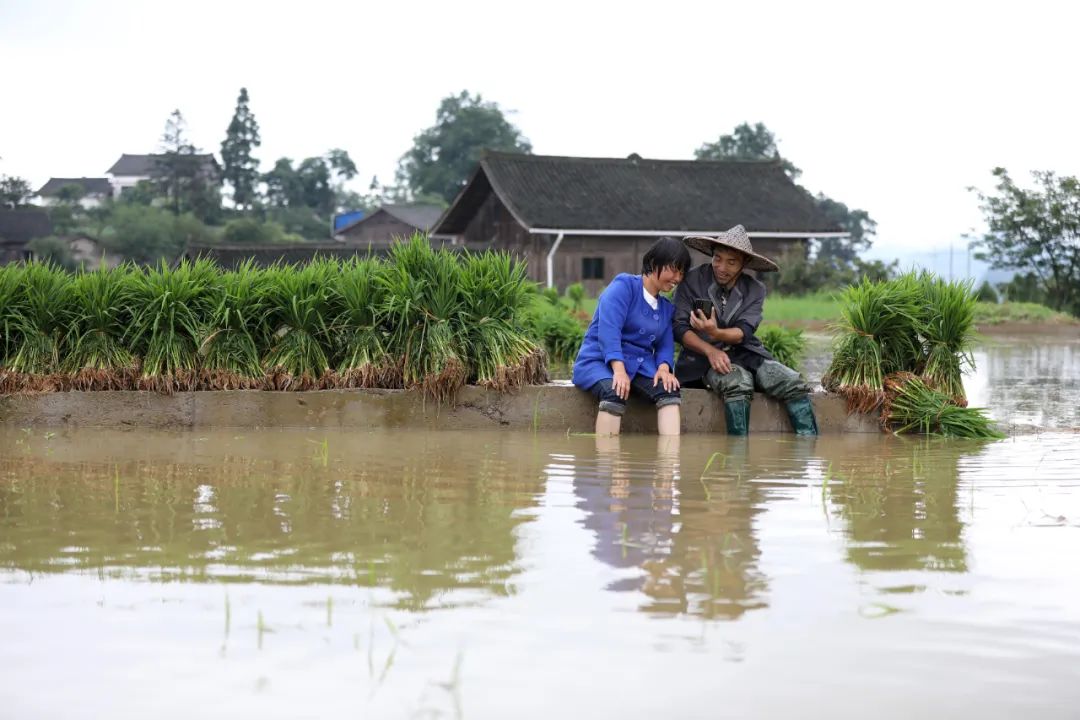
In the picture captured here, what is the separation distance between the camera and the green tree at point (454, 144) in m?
84.8

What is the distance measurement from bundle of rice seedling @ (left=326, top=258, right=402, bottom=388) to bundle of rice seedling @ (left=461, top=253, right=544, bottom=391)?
554 millimetres

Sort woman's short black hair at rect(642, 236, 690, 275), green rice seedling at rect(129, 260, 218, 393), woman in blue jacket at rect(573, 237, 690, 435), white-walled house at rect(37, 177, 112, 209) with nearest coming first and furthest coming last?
woman's short black hair at rect(642, 236, 690, 275), woman in blue jacket at rect(573, 237, 690, 435), green rice seedling at rect(129, 260, 218, 393), white-walled house at rect(37, 177, 112, 209)

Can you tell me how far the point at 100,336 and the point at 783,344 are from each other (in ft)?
18.4

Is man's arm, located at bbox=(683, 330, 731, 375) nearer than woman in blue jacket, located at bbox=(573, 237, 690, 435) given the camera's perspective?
No

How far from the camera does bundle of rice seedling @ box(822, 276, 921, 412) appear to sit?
28.4 feet

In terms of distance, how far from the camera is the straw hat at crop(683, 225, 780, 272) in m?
8.01

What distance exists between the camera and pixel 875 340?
876cm

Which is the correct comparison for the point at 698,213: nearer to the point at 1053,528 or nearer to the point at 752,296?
the point at 752,296

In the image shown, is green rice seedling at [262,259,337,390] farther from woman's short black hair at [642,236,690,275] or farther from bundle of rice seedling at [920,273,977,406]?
bundle of rice seedling at [920,273,977,406]

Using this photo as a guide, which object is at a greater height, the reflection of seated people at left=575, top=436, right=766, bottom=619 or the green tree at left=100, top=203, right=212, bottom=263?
the green tree at left=100, top=203, right=212, bottom=263

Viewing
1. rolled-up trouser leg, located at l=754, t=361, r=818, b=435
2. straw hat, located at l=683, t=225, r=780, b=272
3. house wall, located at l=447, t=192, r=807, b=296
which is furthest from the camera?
house wall, located at l=447, t=192, r=807, b=296

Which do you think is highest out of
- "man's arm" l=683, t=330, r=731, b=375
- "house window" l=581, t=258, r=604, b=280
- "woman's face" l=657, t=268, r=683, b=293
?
"house window" l=581, t=258, r=604, b=280

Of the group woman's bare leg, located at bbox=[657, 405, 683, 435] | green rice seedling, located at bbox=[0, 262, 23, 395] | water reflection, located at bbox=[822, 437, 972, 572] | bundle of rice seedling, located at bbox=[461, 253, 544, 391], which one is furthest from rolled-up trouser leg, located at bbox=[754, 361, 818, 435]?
green rice seedling, located at bbox=[0, 262, 23, 395]

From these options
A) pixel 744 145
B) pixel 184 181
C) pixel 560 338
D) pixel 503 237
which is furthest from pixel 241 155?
pixel 560 338
